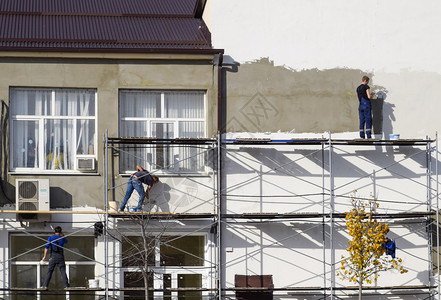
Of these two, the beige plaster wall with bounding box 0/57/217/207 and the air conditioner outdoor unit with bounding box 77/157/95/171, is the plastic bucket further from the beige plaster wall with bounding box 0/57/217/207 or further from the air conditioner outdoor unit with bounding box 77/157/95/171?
the air conditioner outdoor unit with bounding box 77/157/95/171

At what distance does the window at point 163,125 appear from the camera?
1025 inches

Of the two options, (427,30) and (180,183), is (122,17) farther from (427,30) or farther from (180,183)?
(427,30)

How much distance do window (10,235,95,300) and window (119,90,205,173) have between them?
2.31 meters

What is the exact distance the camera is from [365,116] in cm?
2623

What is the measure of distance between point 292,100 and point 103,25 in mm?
5567

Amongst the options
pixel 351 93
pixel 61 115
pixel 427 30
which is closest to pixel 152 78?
pixel 61 115

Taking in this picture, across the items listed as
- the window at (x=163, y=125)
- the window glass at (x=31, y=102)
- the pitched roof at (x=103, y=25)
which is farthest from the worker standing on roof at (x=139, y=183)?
the pitched roof at (x=103, y=25)

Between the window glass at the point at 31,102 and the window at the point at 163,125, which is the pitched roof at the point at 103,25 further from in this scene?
the window at the point at 163,125

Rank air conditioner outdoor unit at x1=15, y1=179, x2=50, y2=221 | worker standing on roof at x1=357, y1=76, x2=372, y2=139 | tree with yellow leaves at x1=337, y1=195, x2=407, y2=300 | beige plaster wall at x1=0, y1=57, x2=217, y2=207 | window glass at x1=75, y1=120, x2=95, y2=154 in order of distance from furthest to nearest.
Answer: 1. worker standing on roof at x1=357, y1=76, x2=372, y2=139
2. window glass at x1=75, y1=120, x2=95, y2=154
3. beige plaster wall at x1=0, y1=57, x2=217, y2=207
4. air conditioner outdoor unit at x1=15, y1=179, x2=50, y2=221
5. tree with yellow leaves at x1=337, y1=195, x2=407, y2=300

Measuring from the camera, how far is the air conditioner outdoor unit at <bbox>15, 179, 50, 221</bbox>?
24844 mm

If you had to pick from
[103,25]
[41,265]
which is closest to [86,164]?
[41,265]

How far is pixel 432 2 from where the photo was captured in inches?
1075

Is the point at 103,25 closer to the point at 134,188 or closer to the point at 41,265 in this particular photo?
the point at 134,188

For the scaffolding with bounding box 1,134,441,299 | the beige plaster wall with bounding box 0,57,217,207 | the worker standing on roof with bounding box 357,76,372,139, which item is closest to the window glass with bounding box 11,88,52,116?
the beige plaster wall with bounding box 0,57,217,207
